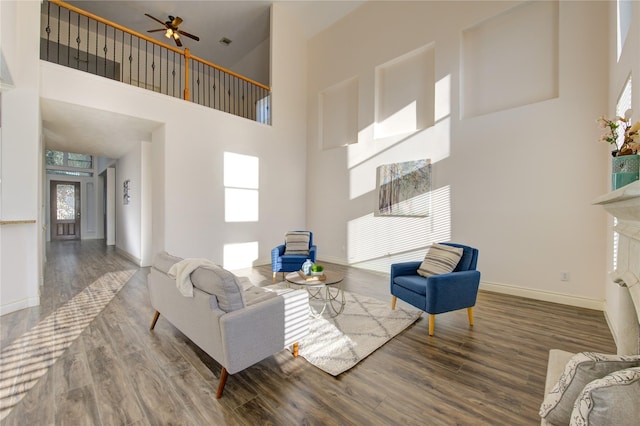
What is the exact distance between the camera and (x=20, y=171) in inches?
125

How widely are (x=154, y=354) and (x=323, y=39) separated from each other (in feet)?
23.1

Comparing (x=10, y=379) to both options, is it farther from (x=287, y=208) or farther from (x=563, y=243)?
(x=563, y=243)

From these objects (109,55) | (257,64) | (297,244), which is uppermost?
(257,64)

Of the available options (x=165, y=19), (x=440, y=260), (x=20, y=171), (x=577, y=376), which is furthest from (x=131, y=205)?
(x=577, y=376)

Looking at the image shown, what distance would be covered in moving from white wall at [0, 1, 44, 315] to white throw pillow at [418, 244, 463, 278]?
4.71m

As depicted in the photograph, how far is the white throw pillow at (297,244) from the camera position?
4703 millimetres

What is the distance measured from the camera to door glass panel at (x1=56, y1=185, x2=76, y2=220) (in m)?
9.63

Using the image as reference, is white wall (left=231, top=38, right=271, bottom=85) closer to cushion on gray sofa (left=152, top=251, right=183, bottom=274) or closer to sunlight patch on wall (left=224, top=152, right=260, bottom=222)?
sunlight patch on wall (left=224, top=152, right=260, bottom=222)

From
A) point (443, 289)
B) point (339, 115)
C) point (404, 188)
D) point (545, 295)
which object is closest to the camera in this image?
point (443, 289)

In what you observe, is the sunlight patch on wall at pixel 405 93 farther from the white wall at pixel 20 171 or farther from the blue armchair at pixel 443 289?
the white wall at pixel 20 171

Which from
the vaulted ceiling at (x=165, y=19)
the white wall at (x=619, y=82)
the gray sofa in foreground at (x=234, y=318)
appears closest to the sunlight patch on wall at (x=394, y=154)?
the white wall at (x=619, y=82)

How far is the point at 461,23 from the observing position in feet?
14.2

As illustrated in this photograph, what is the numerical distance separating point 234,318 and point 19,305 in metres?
3.33

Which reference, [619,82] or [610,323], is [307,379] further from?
[619,82]
